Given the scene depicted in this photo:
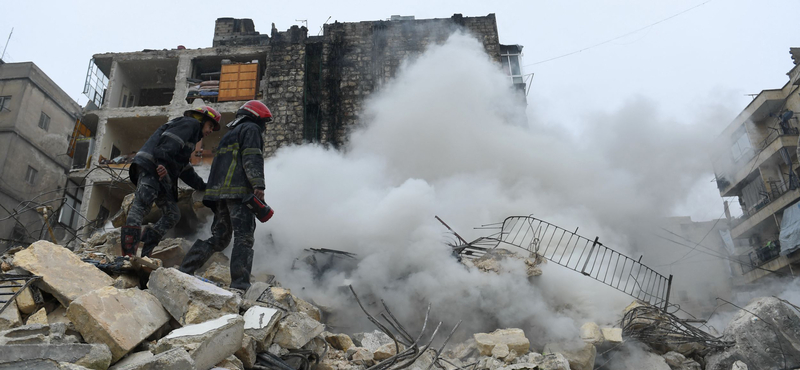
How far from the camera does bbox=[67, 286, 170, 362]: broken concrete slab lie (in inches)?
102

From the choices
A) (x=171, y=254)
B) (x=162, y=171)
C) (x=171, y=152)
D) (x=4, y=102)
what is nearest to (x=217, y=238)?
(x=162, y=171)

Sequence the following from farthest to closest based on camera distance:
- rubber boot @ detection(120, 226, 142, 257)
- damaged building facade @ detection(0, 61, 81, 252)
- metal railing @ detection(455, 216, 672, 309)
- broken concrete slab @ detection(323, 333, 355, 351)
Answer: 1. damaged building facade @ detection(0, 61, 81, 252)
2. metal railing @ detection(455, 216, 672, 309)
3. rubber boot @ detection(120, 226, 142, 257)
4. broken concrete slab @ detection(323, 333, 355, 351)

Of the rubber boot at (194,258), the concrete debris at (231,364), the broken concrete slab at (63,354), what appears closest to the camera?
the broken concrete slab at (63,354)

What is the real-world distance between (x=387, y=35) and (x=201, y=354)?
1545cm

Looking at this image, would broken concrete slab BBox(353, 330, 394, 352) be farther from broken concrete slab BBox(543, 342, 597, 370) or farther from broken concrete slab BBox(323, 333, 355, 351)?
broken concrete slab BBox(543, 342, 597, 370)

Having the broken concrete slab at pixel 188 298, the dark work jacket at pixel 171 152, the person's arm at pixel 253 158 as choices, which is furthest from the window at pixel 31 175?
the broken concrete slab at pixel 188 298

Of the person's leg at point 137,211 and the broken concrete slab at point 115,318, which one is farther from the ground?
the person's leg at point 137,211

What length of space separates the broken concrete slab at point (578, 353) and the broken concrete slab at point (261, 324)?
7.64ft

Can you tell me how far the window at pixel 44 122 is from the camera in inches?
659

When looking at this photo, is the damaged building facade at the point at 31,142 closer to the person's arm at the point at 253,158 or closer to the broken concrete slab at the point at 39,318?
the person's arm at the point at 253,158

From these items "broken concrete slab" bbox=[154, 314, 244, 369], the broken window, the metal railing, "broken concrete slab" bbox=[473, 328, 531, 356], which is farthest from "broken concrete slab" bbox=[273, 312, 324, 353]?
the broken window

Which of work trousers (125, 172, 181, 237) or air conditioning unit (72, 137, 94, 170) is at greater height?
air conditioning unit (72, 137, 94, 170)

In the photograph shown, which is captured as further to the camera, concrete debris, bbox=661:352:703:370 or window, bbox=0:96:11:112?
window, bbox=0:96:11:112

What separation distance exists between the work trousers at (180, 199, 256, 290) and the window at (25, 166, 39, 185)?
14981 mm
